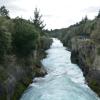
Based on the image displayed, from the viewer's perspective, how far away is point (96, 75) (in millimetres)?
35500

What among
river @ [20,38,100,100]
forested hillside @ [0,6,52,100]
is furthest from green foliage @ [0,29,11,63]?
river @ [20,38,100,100]

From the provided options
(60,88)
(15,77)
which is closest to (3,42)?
(15,77)

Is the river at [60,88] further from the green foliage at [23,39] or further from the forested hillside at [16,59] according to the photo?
the green foliage at [23,39]

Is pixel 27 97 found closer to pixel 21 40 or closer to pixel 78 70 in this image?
pixel 21 40

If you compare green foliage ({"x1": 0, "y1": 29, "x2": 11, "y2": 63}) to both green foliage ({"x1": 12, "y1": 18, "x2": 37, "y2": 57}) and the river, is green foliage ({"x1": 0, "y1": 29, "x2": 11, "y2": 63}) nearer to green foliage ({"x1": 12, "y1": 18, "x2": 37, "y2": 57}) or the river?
green foliage ({"x1": 12, "y1": 18, "x2": 37, "y2": 57})

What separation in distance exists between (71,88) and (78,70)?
49.8 feet

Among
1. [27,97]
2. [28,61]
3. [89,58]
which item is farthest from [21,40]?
[89,58]

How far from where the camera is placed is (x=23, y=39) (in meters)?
35.3

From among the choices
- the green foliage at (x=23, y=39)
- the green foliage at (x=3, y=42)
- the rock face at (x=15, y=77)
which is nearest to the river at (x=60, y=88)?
the rock face at (x=15, y=77)

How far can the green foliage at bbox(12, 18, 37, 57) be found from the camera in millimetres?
35281

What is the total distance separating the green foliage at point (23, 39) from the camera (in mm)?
35281

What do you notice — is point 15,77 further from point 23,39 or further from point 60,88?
point 60,88

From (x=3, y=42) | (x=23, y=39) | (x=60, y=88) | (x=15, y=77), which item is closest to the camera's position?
(x=3, y=42)

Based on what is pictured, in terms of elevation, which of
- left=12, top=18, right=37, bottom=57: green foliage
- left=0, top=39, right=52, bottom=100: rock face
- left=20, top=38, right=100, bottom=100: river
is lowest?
left=20, top=38, right=100, bottom=100: river
